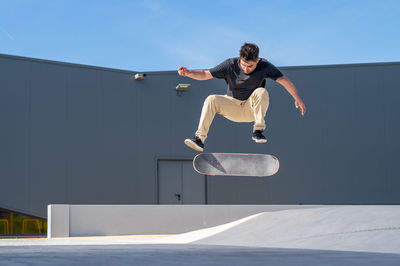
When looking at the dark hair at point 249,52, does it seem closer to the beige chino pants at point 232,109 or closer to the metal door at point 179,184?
the beige chino pants at point 232,109

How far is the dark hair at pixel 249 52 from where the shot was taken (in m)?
7.71

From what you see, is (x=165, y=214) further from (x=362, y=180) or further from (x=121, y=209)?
(x=362, y=180)

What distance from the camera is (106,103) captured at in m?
22.3

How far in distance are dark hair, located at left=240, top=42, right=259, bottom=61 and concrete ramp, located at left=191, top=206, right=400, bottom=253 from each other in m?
2.83

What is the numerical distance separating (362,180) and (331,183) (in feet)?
4.57

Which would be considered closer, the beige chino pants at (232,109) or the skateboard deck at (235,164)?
the beige chino pants at (232,109)

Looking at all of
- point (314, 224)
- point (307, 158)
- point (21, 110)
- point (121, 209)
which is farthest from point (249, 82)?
point (307, 158)

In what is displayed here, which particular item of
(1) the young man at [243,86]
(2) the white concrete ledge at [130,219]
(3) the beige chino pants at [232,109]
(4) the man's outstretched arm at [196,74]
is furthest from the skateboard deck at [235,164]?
(2) the white concrete ledge at [130,219]

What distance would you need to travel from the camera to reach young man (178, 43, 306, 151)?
7.93m

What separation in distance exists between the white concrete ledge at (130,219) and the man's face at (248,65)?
27.6 feet

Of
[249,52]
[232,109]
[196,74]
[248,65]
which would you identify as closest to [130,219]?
[232,109]

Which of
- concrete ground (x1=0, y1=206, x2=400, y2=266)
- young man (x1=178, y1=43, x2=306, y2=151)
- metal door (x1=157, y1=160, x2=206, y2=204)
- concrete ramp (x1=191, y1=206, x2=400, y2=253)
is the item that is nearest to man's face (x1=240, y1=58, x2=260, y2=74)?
young man (x1=178, y1=43, x2=306, y2=151)

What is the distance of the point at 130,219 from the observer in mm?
15406

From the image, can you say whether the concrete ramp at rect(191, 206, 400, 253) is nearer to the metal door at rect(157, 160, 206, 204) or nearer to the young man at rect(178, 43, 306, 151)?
the young man at rect(178, 43, 306, 151)
